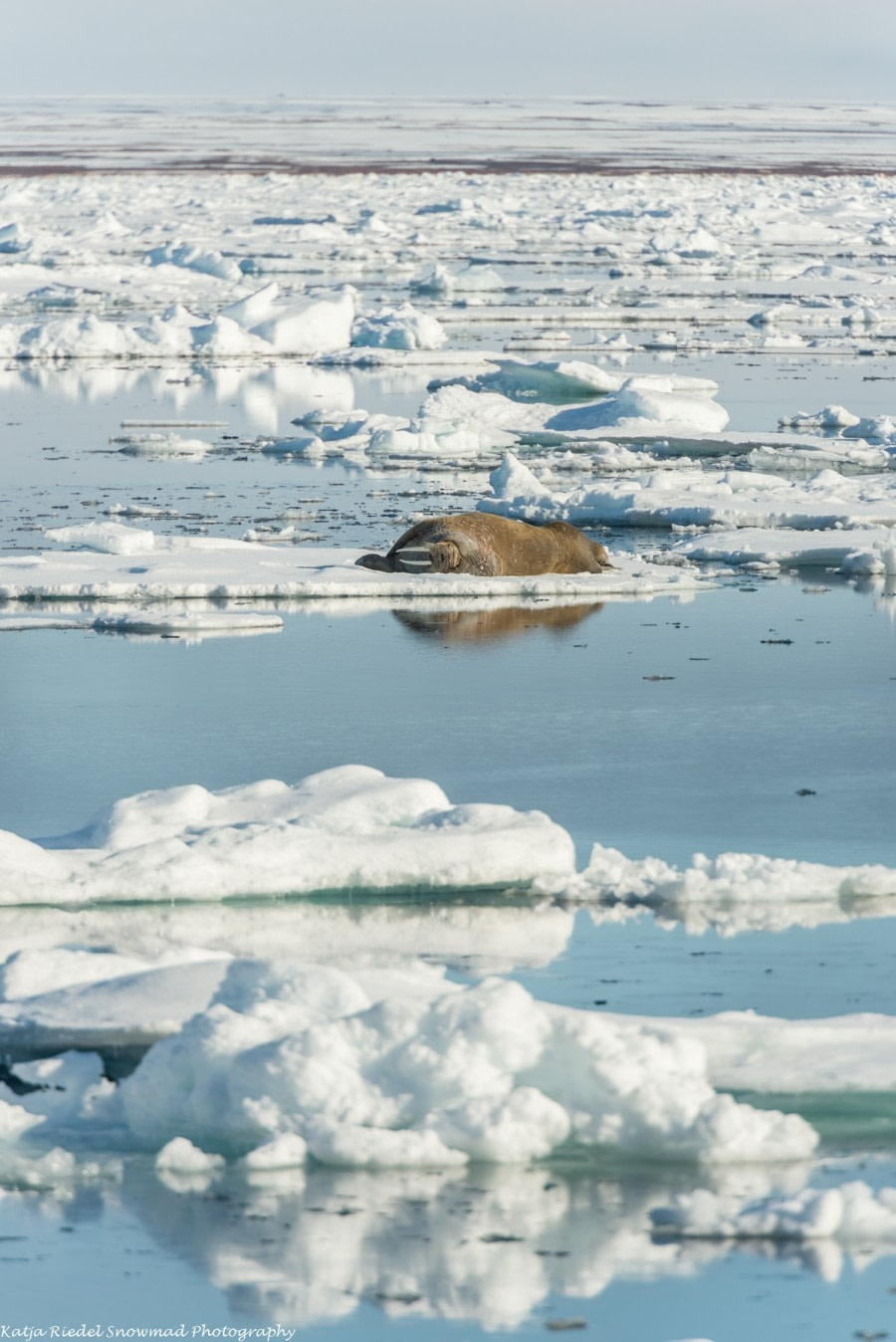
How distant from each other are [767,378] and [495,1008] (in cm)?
1696

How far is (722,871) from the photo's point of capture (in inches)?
229

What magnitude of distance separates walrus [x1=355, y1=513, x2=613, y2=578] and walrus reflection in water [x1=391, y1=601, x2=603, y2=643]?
1.39 ft

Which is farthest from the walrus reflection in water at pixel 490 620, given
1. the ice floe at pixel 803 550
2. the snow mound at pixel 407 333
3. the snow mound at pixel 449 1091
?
the snow mound at pixel 407 333

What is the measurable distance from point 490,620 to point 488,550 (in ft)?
2.47

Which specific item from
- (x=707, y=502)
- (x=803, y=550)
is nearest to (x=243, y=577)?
(x=803, y=550)

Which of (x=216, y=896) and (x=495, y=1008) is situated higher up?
(x=495, y=1008)

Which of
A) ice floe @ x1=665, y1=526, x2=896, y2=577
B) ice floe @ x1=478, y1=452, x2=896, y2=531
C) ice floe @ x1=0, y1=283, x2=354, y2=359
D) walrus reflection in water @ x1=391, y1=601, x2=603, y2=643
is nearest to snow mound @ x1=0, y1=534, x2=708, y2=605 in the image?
walrus reflection in water @ x1=391, y1=601, x2=603, y2=643

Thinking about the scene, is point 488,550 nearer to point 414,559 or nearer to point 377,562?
point 414,559

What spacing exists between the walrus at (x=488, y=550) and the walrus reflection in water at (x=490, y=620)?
0.42 m

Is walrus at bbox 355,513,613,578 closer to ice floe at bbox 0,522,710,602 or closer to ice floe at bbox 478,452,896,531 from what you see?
ice floe at bbox 0,522,710,602

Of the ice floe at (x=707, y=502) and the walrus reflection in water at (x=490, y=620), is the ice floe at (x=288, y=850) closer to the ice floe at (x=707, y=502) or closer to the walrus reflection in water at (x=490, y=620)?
the walrus reflection in water at (x=490, y=620)

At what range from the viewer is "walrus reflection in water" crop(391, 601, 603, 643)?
9922 mm

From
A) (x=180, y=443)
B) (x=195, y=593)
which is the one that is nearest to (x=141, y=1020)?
(x=195, y=593)

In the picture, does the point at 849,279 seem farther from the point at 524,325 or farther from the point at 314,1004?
the point at 314,1004
